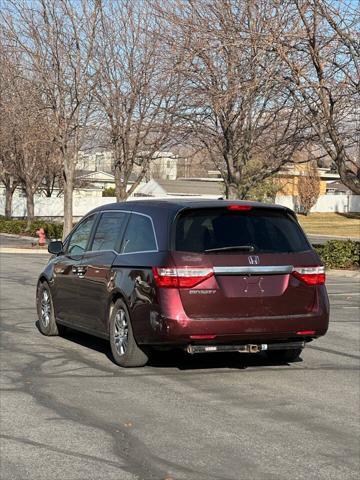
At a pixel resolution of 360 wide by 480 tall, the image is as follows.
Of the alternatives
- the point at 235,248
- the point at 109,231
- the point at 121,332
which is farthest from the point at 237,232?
the point at 109,231

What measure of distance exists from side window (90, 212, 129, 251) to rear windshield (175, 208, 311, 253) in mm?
1126

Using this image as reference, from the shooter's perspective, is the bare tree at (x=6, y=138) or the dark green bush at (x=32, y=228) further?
the dark green bush at (x=32, y=228)

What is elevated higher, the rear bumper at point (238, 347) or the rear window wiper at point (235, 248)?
the rear window wiper at point (235, 248)

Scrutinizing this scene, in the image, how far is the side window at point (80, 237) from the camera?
10023 millimetres

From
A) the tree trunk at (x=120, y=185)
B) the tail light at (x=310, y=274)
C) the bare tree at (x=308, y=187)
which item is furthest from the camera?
the bare tree at (x=308, y=187)

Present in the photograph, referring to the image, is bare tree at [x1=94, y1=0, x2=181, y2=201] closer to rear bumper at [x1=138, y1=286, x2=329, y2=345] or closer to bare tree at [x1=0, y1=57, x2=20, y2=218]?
bare tree at [x1=0, y1=57, x2=20, y2=218]

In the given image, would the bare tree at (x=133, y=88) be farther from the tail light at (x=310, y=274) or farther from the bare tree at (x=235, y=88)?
the tail light at (x=310, y=274)

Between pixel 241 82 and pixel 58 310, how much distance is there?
11468 mm

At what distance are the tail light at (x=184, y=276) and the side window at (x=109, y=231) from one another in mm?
1261

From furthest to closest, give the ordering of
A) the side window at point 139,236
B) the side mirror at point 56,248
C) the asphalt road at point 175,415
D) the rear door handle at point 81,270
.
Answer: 1. the side mirror at point 56,248
2. the rear door handle at point 81,270
3. the side window at point 139,236
4. the asphalt road at point 175,415

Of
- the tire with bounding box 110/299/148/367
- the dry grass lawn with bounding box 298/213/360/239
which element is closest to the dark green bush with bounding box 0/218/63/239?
the dry grass lawn with bounding box 298/213/360/239

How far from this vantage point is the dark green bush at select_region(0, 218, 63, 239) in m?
41.2

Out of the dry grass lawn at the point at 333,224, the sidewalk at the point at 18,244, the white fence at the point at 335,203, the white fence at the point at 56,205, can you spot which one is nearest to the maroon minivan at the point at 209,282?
the sidewalk at the point at 18,244

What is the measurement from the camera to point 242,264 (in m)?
8.12
